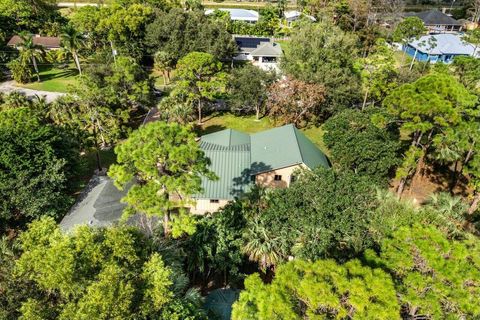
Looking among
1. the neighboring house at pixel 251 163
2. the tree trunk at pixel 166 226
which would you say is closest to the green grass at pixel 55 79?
the neighboring house at pixel 251 163

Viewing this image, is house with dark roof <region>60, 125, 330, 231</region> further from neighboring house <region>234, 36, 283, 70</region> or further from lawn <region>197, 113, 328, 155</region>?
neighboring house <region>234, 36, 283, 70</region>

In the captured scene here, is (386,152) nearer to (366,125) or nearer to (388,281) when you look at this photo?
(366,125)

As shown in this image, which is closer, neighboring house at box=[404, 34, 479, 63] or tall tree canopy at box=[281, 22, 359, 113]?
tall tree canopy at box=[281, 22, 359, 113]

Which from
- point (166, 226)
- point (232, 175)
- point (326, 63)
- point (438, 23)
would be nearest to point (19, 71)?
point (232, 175)

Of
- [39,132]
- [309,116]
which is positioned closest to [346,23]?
[309,116]

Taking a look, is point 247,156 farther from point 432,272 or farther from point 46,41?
point 46,41

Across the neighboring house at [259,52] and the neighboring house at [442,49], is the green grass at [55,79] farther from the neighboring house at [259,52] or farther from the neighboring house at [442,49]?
the neighboring house at [442,49]

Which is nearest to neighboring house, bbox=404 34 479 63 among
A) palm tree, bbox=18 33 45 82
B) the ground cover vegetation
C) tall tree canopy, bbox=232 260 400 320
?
the ground cover vegetation
